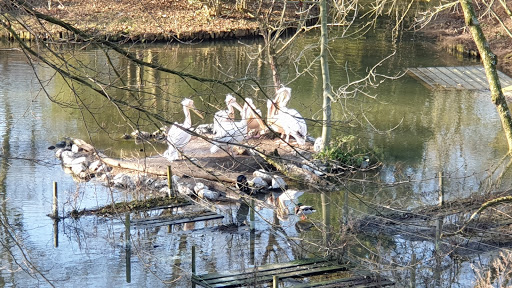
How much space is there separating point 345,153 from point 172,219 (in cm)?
361

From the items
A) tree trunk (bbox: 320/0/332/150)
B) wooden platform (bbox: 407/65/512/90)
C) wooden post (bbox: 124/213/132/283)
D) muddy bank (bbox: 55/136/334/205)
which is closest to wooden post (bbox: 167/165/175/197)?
muddy bank (bbox: 55/136/334/205)

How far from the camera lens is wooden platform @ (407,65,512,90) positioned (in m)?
23.2

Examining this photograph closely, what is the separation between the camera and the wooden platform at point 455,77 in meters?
23.2

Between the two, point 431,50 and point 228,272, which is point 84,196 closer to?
point 228,272

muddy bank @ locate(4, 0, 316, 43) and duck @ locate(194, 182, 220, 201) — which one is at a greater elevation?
muddy bank @ locate(4, 0, 316, 43)

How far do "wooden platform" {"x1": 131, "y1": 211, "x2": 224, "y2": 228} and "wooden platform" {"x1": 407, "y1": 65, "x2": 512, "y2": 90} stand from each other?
39.9 ft

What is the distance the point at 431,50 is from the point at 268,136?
588 inches

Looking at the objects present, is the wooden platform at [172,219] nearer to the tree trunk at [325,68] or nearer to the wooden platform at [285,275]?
the wooden platform at [285,275]

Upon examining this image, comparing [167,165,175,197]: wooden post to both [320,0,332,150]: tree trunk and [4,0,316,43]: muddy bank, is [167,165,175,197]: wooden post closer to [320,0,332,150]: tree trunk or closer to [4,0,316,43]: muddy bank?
[320,0,332,150]: tree trunk

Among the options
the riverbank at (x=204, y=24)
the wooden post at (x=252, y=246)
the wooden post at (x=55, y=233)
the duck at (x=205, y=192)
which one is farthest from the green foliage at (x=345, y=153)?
the riverbank at (x=204, y=24)

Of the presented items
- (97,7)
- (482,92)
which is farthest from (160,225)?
(97,7)

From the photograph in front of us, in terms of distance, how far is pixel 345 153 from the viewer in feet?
47.3

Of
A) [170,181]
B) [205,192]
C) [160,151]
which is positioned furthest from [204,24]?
[170,181]

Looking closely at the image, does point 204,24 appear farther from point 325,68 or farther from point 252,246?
point 252,246
